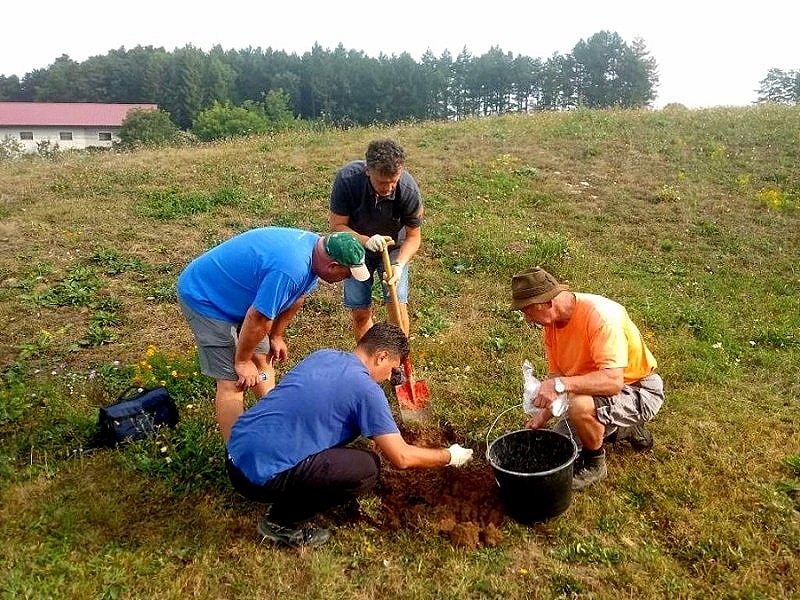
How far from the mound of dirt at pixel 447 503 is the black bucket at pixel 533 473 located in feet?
0.54

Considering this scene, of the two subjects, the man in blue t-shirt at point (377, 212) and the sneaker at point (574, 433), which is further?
the man in blue t-shirt at point (377, 212)

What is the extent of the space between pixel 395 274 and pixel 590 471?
5.78ft

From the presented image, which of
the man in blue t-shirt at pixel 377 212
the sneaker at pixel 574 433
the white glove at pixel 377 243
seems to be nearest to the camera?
the sneaker at pixel 574 433

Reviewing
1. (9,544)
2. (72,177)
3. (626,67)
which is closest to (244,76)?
(626,67)

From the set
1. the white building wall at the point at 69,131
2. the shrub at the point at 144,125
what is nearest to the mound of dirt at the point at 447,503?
the shrub at the point at 144,125

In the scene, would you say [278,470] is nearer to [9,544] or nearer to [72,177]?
[9,544]

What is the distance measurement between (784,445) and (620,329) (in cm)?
153

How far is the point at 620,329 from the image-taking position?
3.21 m

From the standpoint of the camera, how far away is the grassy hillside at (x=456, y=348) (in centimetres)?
279

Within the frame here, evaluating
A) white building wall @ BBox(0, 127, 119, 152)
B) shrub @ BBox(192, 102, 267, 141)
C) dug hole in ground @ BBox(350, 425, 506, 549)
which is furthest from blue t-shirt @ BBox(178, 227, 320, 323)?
white building wall @ BBox(0, 127, 119, 152)

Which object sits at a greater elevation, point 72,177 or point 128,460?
point 72,177

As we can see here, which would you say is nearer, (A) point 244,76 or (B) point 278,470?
(B) point 278,470

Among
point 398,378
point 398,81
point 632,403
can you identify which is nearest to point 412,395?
point 398,378

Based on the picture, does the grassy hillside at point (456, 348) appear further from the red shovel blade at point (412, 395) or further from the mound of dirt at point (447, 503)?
the red shovel blade at point (412, 395)
